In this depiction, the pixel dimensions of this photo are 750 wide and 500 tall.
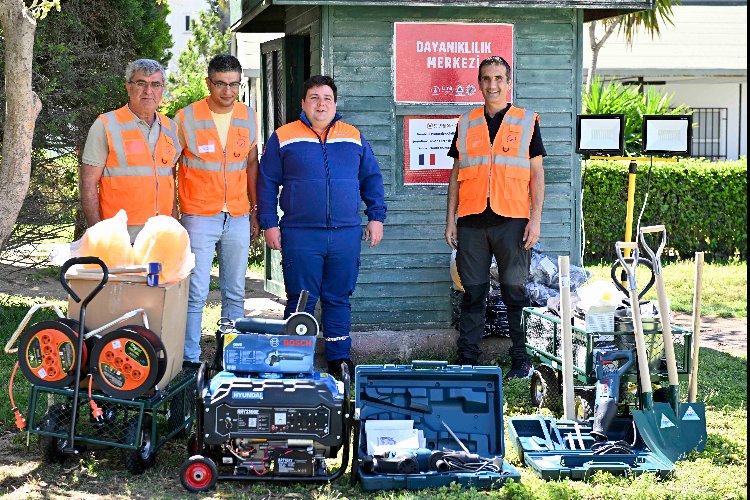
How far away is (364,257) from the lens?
8086 millimetres

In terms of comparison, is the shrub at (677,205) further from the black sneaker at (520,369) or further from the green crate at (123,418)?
the green crate at (123,418)

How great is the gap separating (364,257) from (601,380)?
8.94 ft

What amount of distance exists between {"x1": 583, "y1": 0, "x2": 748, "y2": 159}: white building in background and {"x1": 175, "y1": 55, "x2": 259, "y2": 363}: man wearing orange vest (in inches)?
593

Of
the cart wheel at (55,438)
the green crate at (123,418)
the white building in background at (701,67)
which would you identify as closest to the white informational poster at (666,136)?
the green crate at (123,418)

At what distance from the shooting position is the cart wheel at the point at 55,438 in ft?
17.3

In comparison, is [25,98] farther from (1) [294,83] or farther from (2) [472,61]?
(2) [472,61]

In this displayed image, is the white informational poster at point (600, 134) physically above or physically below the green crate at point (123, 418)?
above

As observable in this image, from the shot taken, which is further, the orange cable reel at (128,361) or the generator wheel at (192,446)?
the generator wheel at (192,446)

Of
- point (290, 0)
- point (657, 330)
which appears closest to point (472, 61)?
point (290, 0)

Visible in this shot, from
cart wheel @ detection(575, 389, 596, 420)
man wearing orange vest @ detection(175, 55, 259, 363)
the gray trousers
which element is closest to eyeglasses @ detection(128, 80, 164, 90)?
man wearing orange vest @ detection(175, 55, 259, 363)

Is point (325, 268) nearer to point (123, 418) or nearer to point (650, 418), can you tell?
point (123, 418)

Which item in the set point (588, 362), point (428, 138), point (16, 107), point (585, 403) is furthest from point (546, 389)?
point (16, 107)

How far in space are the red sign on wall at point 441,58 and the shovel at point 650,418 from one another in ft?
9.43

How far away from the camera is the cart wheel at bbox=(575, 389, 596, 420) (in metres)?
6.05
